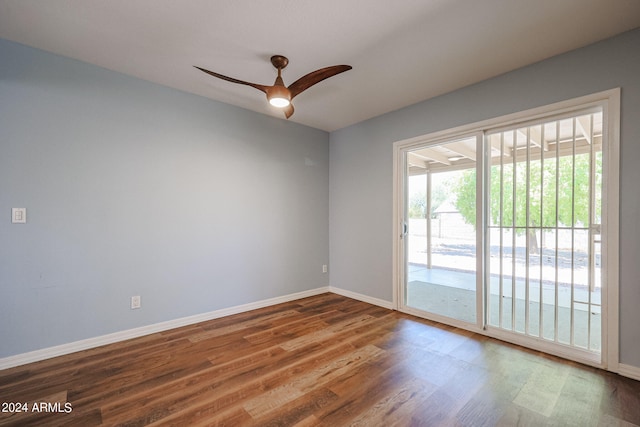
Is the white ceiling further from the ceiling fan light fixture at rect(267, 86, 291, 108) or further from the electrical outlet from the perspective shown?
the electrical outlet

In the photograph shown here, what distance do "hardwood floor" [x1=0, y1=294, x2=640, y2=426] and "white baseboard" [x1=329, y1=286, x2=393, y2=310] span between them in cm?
81

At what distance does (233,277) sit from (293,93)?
89.8 inches

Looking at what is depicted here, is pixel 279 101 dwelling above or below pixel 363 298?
above

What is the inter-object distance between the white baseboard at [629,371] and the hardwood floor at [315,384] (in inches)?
3.1

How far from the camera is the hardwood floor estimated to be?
167 cm

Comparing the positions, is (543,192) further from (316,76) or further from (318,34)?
(318,34)

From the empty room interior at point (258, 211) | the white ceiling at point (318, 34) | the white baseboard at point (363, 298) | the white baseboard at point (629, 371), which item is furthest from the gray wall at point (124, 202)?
the white baseboard at point (629, 371)

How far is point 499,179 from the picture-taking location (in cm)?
284

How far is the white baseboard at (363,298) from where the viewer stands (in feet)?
12.2

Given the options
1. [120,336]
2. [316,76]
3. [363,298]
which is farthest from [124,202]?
[363,298]

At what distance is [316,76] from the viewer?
2234mm

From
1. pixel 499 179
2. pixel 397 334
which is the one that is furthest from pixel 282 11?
pixel 397 334

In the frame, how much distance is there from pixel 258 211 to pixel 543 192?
10.2 feet

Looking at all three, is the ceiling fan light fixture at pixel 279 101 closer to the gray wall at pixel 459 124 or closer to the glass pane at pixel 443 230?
the gray wall at pixel 459 124
